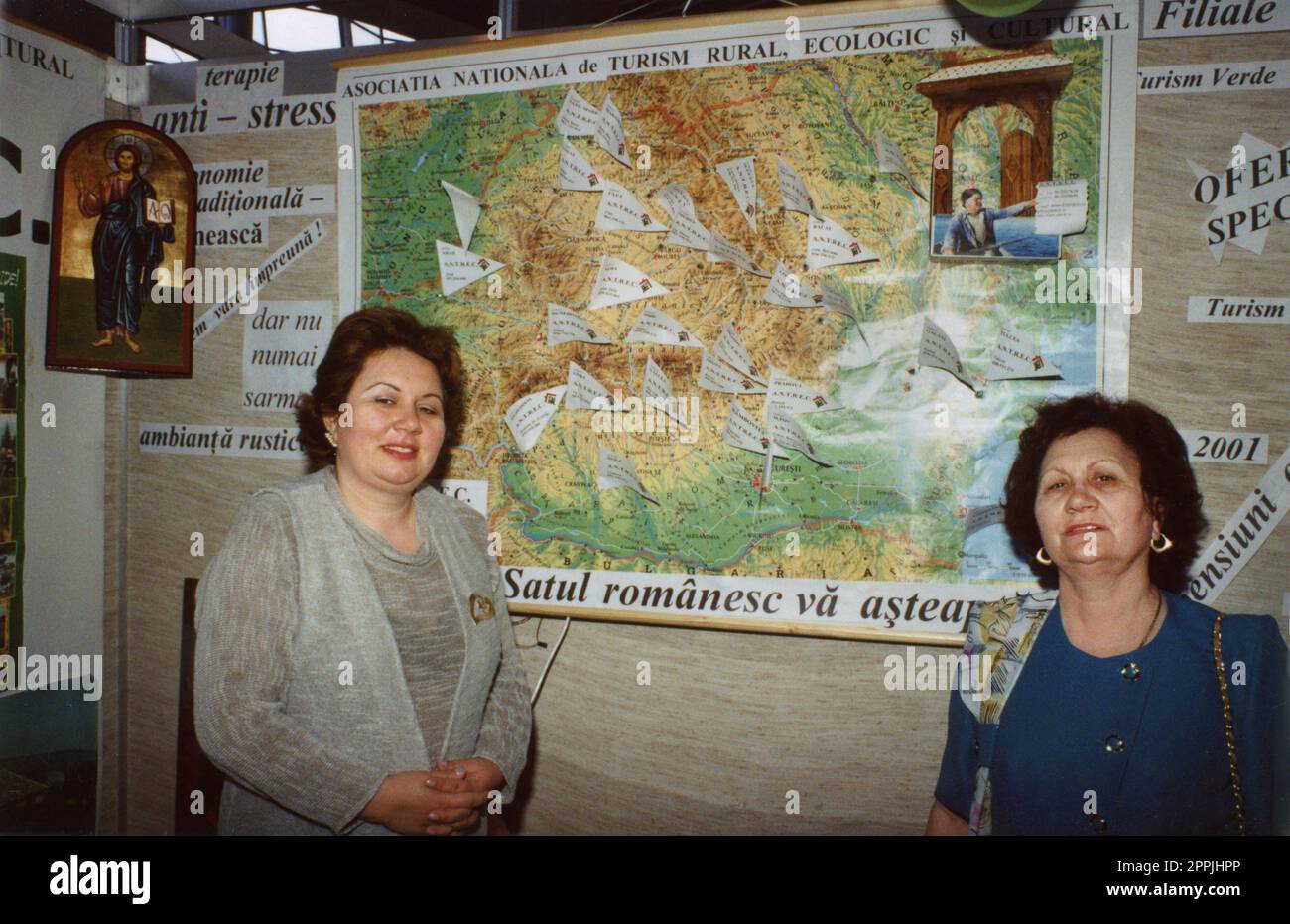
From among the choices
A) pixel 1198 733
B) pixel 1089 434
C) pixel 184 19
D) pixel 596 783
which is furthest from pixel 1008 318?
pixel 184 19

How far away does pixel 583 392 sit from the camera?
7.52 ft

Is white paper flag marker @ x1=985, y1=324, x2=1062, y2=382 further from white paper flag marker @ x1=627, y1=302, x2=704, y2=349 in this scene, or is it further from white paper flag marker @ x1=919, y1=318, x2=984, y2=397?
white paper flag marker @ x1=627, y1=302, x2=704, y2=349

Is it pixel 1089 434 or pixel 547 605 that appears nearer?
pixel 1089 434

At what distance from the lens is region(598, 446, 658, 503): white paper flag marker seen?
2266 millimetres

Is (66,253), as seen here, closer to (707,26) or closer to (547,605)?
(547,605)

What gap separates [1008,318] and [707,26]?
115 centimetres

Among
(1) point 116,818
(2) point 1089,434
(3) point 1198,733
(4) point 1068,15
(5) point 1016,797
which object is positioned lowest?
(1) point 116,818

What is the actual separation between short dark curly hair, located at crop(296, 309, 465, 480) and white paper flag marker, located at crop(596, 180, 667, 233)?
592mm

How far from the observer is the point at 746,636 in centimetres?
224

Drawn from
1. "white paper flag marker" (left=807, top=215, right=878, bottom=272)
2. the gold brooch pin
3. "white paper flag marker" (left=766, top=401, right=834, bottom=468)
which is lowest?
the gold brooch pin

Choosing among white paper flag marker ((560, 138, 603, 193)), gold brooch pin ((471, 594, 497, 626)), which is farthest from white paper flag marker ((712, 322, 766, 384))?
gold brooch pin ((471, 594, 497, 626))

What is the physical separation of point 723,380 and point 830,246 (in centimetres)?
46

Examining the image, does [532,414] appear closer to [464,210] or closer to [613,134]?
[464,210]

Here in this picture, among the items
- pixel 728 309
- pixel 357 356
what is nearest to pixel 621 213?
pixel 728 309
